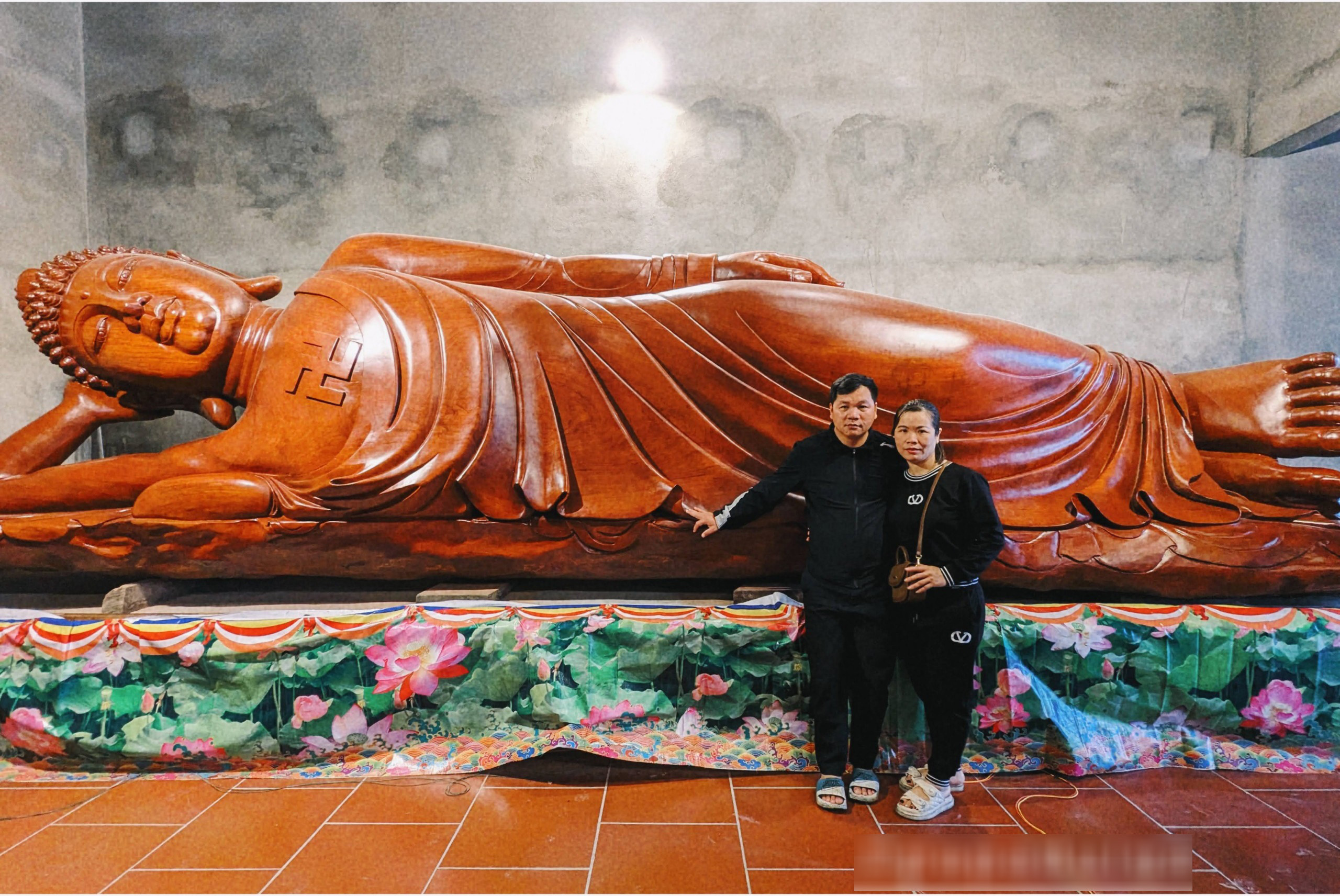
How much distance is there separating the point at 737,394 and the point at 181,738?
5.22 ft

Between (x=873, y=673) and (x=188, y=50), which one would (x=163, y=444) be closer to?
(x=188, y=50)

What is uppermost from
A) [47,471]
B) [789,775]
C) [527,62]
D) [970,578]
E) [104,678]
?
[527,62]

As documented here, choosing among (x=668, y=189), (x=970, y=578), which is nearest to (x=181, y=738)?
(x=970, y=578)

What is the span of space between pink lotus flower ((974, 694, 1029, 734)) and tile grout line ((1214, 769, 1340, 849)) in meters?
0.45

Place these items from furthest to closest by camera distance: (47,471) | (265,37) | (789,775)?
(265,37) < (47,471) < (789,775)

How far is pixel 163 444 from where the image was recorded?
331 cm

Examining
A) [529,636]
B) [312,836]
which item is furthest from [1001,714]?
[312,836]

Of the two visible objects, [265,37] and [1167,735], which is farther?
[265,37]

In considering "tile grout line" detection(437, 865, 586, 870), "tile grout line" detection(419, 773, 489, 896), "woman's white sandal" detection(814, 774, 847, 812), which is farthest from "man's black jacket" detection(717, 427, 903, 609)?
"tile grout line" detection(419, 773, 489, 896)

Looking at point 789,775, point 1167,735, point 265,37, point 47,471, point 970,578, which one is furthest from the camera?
point 265,37

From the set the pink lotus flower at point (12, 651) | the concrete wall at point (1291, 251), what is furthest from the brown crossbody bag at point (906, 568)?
the concrete wall at point (1291, 251)

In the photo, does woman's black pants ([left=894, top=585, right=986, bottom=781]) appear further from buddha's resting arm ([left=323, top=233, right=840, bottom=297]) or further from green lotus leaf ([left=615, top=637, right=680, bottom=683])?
buddha's resting arm ([left=323, top=233, right=840, bottom=297])

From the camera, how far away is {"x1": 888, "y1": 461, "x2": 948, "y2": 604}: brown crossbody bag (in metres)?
1.56

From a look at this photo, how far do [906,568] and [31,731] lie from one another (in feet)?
6.64
